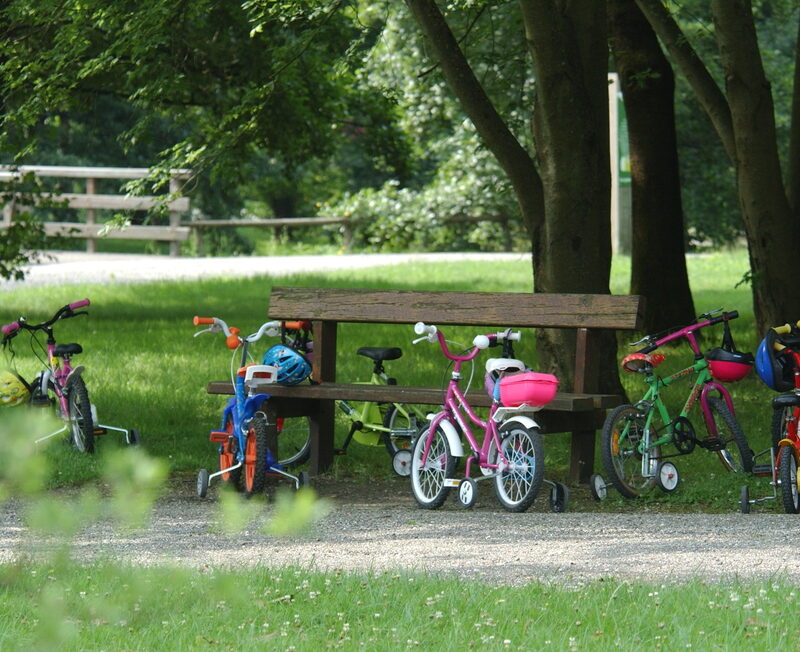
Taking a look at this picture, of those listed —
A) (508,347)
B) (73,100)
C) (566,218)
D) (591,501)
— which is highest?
(73,100)

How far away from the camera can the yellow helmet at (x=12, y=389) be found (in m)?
9.62

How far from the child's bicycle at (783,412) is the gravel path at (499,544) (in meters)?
0.27

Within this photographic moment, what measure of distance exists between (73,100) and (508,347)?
7.43 metres

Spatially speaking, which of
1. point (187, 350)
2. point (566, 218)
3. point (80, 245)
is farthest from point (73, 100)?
point (80, 245)

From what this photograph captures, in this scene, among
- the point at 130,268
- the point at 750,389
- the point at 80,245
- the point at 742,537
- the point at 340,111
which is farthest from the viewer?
the point at 80,245

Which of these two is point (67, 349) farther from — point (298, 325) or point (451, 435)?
point (451, 435)

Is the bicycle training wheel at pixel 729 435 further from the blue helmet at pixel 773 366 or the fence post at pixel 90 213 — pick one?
the fence post at pixel 90 213

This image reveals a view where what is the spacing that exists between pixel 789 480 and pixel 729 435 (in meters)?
1.45

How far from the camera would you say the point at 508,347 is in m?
8.37

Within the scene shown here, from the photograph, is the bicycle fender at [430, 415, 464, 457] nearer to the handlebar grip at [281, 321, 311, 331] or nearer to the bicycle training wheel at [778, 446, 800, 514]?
the bicycle training wheel at [778, 446, 800, 514]

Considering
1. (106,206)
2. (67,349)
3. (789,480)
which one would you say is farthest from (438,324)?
(106,206)

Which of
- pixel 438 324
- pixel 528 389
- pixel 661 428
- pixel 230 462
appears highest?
pixel 438 324

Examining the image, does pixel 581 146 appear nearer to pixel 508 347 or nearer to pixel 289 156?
pixel 508 347

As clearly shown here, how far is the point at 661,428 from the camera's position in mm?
8422
